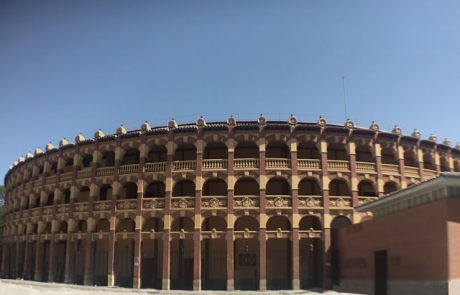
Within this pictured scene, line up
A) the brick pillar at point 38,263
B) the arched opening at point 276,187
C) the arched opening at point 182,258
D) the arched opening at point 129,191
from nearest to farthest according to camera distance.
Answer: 1. the arched opening at point 182,258
2. the arched opening at point 276,187
3. the arched opening at point 129,191
4. the brick pillar at point 38,263

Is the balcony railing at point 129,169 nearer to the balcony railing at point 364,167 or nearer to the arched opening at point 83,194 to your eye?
the arched opening at point 83,194

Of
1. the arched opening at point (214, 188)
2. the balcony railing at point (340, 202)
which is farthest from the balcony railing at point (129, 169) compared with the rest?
the balcony railing at point (340, 202)

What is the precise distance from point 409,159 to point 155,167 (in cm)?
2818

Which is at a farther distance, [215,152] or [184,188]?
[215,152]

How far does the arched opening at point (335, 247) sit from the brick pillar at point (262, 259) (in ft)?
21.0

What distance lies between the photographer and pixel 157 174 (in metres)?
46.4

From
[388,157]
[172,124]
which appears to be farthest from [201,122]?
[388,157]

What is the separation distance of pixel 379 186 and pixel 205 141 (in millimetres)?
18241

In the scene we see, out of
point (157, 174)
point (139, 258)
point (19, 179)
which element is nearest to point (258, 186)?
point (157, 174)

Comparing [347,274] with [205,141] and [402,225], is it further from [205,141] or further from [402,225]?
[205,141]

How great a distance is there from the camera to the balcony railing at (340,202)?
4397 centimetres

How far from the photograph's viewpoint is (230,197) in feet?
144

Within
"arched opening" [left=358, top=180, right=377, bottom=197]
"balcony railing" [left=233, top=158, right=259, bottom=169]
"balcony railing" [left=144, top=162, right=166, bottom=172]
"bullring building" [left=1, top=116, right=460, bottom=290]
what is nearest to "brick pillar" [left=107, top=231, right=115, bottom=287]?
"bullring building" [left=1, top=116, right=460, bottom=290]

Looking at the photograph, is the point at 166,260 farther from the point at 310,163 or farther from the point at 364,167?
the point at 364,167
